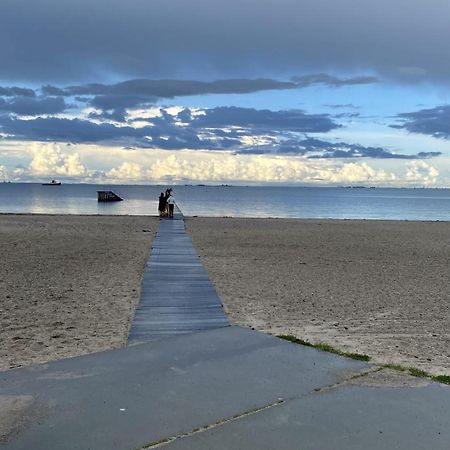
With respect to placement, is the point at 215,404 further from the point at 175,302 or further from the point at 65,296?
the point at 65,296

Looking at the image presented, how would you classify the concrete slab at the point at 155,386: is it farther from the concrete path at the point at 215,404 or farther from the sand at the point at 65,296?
the sand at the point at 65,296

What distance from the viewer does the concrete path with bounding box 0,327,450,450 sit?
334 cm

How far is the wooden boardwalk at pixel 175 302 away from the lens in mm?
6355

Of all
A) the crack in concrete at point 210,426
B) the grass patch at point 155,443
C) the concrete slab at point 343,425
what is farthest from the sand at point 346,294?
the grass patch at point 155,443

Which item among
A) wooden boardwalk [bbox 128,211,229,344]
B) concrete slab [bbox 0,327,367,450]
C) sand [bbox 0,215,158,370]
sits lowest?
sand [bbox 0,215,158,370]

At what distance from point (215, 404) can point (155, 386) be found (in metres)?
0.60

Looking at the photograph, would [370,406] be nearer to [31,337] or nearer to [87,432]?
[87,432]

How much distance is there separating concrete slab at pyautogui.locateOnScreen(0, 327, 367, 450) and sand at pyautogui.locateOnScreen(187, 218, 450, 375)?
4.90 feet

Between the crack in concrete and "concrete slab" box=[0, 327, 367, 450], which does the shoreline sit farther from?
the crack in concrete

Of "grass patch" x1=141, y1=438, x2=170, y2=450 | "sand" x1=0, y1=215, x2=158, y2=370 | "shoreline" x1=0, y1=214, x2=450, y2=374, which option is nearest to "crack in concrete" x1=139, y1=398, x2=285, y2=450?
"grass patch" x1=141, y1=438, x2=170, y2=450

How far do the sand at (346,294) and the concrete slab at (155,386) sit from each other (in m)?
1.49

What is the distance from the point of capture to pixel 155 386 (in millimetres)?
4199

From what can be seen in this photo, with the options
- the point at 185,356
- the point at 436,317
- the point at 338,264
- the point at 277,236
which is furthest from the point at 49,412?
the point at 277,236

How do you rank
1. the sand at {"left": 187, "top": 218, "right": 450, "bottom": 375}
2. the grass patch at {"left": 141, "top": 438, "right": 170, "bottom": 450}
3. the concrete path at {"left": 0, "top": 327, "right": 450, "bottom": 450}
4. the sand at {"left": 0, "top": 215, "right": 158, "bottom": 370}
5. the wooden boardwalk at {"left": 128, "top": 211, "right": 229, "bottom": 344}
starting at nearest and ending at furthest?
the grass patch at {"left": 141, "top": 438, "right": 170, "bottom": 450}
the concrete path at {"left": 0, "top": 327, "right": 450, "bottom": 450}
the sand at {"left": 0, "top": 215, "right": 158, "bottom": 370}
the wooden boardwalk at {"left": 128, "top": 211, "right": 229, "bottom": 344}
the sand at {"left": 187, "top": 218, "right": 450, "bottom": 375}
